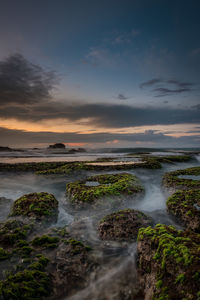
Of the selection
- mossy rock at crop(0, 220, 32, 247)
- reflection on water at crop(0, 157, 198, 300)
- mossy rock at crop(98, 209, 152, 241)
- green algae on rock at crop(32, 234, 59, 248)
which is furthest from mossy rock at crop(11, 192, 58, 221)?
mossy rock at crop(98, 209, 152, 241)

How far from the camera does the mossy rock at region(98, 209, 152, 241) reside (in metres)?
4.81

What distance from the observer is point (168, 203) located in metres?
6.65

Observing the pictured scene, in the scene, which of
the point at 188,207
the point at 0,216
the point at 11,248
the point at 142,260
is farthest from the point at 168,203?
the point at 0,216

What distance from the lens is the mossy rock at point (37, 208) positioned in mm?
5891

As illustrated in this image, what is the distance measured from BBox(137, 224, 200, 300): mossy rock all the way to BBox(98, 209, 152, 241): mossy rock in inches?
35.9

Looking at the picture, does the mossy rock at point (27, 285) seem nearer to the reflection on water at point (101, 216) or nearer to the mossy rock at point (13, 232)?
the reflection on water at point (101, 216)

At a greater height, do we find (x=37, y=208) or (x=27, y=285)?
(x=37, y=208)

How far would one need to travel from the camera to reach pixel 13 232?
4.76 m

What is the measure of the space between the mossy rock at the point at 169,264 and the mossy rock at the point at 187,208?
1715 mm

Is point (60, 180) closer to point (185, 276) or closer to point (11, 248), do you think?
point (11, 248)

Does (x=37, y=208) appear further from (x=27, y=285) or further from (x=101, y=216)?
(x=27, y=285)

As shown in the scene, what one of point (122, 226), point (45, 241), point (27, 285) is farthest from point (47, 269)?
point (122, 226)

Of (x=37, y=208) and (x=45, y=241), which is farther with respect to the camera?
(x=37, y=208)

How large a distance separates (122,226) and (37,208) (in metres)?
2.96
